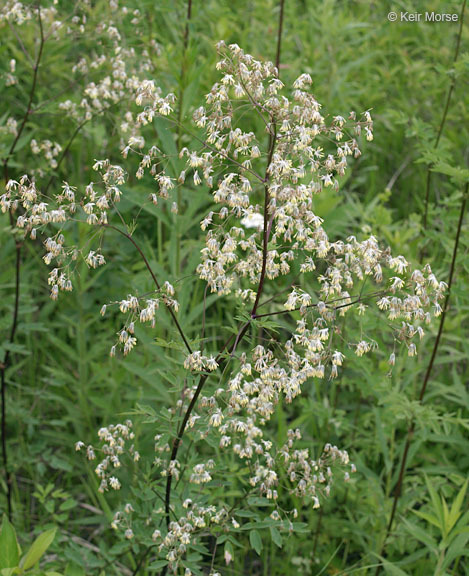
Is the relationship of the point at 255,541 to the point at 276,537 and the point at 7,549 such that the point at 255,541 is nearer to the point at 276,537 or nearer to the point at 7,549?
the point at 276,537

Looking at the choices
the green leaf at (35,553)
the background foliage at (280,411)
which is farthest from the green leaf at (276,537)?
the green leaf at (35,553)

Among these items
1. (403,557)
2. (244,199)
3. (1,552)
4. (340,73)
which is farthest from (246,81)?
(340,73)

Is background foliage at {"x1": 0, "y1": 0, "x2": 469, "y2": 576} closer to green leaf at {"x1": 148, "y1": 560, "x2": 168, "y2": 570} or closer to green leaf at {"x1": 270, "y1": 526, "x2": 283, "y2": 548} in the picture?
green leaf at {"x1": 270, "y1": 526, "x2": 283, "y2": 548}

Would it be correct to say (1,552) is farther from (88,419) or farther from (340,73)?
(340,73)

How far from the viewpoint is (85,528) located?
3.91m

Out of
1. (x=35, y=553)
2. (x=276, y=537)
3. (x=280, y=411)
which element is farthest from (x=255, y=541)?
(x=280, y=411)

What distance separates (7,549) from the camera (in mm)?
2533

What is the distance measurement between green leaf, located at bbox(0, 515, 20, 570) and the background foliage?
1.48ft

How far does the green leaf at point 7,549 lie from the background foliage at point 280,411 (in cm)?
45

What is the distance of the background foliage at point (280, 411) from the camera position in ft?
11.2

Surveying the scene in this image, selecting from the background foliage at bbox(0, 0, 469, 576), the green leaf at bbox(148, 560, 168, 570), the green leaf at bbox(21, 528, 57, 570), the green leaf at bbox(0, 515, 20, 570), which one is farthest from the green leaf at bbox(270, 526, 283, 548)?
the green leaf at bbox(0, 515, 20, 570)

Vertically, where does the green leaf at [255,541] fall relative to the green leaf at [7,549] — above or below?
above

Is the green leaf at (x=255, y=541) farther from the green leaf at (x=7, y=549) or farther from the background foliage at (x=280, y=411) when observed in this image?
the green leaf at (x=7, y=549)

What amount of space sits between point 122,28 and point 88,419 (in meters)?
2.48
